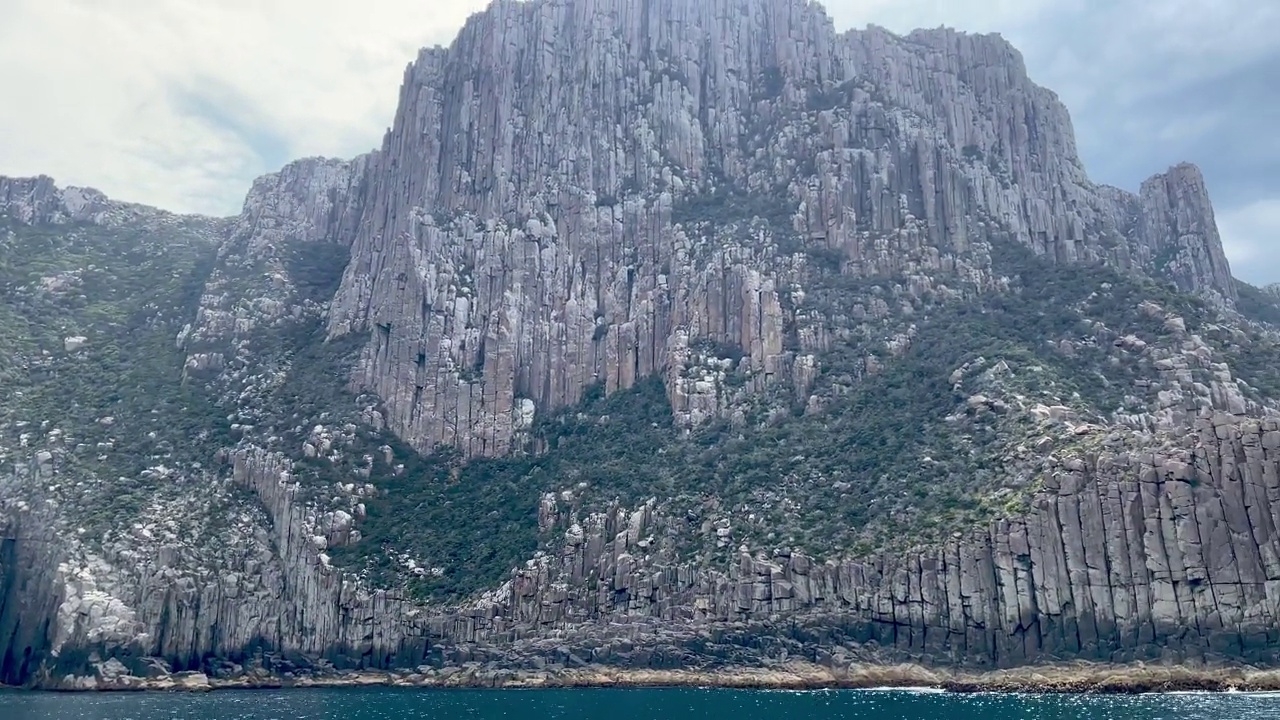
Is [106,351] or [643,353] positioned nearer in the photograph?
[643,353]

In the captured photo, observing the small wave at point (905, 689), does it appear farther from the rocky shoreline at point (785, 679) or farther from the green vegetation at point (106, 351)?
the green vegetation at point (106, 351)

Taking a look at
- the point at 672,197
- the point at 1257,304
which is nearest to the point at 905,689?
the point at 672,197

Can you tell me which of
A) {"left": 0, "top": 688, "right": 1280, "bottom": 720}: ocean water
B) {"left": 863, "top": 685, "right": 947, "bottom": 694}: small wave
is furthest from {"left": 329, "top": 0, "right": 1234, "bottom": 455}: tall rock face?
{"left": 0, "top": 688, "right": 1280, "bottom": 720}: ocean water

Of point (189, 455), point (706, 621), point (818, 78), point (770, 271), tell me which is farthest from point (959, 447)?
point (189, 455)

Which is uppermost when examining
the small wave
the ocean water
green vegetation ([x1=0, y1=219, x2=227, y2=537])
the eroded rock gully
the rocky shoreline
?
Result: green vegetation ([x1=0, y1=219, x2=227, y2=537])

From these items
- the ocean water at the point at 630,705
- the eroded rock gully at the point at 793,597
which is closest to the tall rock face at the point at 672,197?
the eroded rock gully at the point at 793,597

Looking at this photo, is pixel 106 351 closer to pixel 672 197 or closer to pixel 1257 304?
pixel 672 197

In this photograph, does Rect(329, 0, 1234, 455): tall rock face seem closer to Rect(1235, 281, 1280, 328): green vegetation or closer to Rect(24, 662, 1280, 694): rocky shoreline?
Rect(1235, 281, 1280, 328): green vegetation
